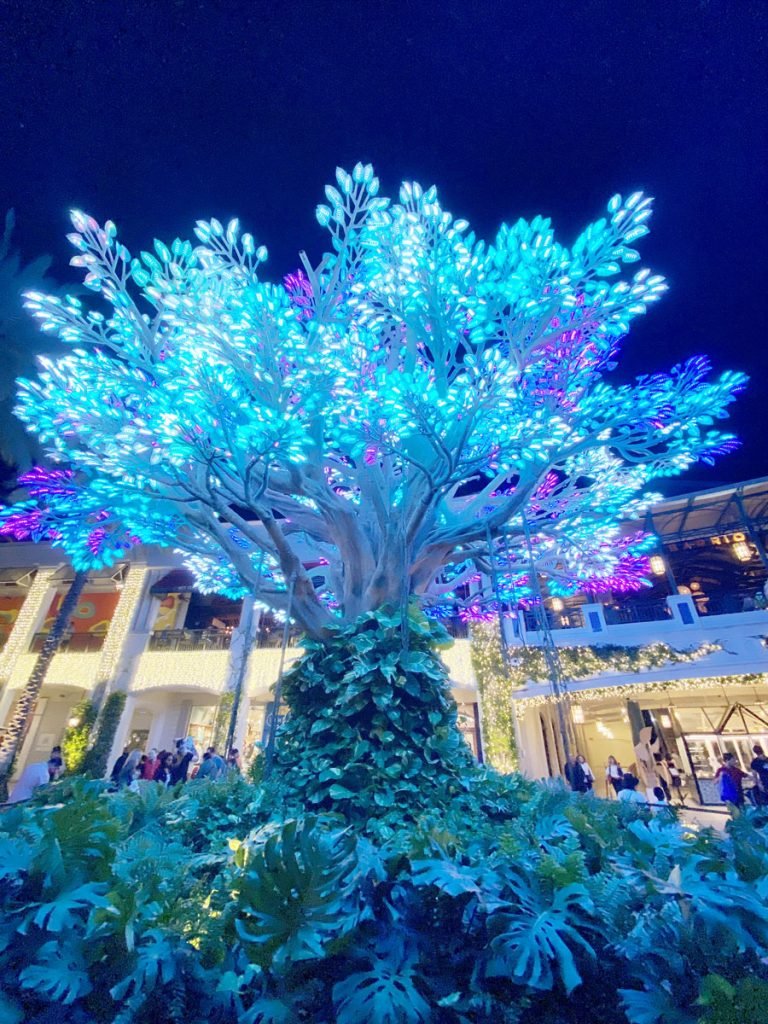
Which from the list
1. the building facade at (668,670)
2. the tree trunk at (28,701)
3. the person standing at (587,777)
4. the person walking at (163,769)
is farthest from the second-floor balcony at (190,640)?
the person standing at (587,777)

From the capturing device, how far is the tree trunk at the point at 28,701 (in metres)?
12.4

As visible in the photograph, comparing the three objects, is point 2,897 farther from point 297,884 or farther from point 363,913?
point 363,913

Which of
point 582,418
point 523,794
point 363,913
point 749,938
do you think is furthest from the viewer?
point 582,418

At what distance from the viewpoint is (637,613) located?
12453mm

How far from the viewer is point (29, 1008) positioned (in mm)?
1504

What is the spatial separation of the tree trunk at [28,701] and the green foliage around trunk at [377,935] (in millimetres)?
13888

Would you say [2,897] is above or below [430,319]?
below

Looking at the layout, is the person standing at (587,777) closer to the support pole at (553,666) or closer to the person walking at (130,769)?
the support pole at (553,666)

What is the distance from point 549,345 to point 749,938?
5557 mm

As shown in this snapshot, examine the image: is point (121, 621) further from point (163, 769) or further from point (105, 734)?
point (163, 769)

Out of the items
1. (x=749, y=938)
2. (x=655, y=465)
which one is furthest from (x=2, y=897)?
(x=655, y=465)

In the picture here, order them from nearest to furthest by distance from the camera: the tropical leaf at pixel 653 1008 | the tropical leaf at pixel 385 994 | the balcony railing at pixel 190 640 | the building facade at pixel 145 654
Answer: the tropical leaf at pixel 653 1008, the tropical leaf at pixel 385 994, the building facade at pixel 145 654, the balcony railing at pixel 190 640

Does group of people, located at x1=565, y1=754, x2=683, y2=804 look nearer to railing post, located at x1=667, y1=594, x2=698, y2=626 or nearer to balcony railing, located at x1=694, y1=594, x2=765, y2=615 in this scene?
railing post, located at x1=667, y1=594, x2=698, y2=626

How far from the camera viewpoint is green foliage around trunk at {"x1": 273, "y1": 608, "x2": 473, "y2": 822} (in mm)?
3965
